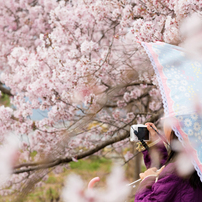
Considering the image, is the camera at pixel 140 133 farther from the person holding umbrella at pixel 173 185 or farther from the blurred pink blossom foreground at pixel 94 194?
the blurred pink blossom foreground at pixel 94 194

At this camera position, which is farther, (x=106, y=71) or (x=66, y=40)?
(x=66, y=40)

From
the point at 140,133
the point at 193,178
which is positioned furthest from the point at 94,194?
the point at 193,178

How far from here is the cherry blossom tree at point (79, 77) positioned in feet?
8.06

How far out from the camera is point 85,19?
340 cm

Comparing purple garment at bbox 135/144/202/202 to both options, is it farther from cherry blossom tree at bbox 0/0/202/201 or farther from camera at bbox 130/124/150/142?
cherry blossom tree at bbox 0/0/202/201

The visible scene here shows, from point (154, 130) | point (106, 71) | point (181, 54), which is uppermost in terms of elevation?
point (106, 71)

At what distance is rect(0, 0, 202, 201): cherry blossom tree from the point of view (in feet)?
8.06

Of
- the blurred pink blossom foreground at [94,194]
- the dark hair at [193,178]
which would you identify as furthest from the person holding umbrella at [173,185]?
the blurred pink blossom foreground at [94,194]

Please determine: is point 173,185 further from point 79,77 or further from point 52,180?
point 52,180

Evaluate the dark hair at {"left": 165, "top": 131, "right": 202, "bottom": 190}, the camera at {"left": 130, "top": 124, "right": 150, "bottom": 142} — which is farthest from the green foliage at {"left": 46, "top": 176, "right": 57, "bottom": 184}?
the dark hair at {"left": 165, "top": 131, "right": 202, "bottom": 190}

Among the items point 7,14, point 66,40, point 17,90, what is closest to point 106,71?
point 66,40

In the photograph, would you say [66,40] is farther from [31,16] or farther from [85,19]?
[31,16]

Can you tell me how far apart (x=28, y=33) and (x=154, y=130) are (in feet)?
12.3

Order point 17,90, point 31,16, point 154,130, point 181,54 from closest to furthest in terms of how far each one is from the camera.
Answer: point 181,54 → point 154,130 → point 17,90 → point 31,16
